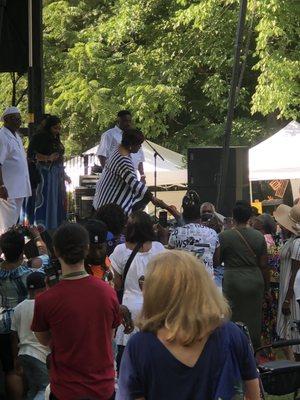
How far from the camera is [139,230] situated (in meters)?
5.25

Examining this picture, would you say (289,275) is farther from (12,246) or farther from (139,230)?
(12,246)

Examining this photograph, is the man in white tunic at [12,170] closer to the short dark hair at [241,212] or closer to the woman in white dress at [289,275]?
the short dark hair at [241,212]

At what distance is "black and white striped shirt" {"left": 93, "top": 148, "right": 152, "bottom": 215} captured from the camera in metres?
7.50

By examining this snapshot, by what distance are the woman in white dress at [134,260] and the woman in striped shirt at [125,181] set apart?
6.42 ft

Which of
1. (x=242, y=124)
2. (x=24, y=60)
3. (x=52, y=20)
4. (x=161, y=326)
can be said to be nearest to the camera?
(x=161, y=326)

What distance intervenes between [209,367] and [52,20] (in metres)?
21.3

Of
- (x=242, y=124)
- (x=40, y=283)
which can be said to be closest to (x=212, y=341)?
(x=40, y=283)

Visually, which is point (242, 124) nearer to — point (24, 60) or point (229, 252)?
point (24, 60)

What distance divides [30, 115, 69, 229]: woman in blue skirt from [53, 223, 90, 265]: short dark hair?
183 inches

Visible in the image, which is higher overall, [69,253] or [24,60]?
[24,60]

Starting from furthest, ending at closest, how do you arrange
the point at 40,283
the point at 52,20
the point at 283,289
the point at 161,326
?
the point at 52,20
the point at 283,289
the point at 40,283
the point at 161,326

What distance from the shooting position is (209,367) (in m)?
2.75

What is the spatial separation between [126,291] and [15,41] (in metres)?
6.10

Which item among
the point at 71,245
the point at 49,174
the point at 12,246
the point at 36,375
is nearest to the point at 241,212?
the point at 49,174
